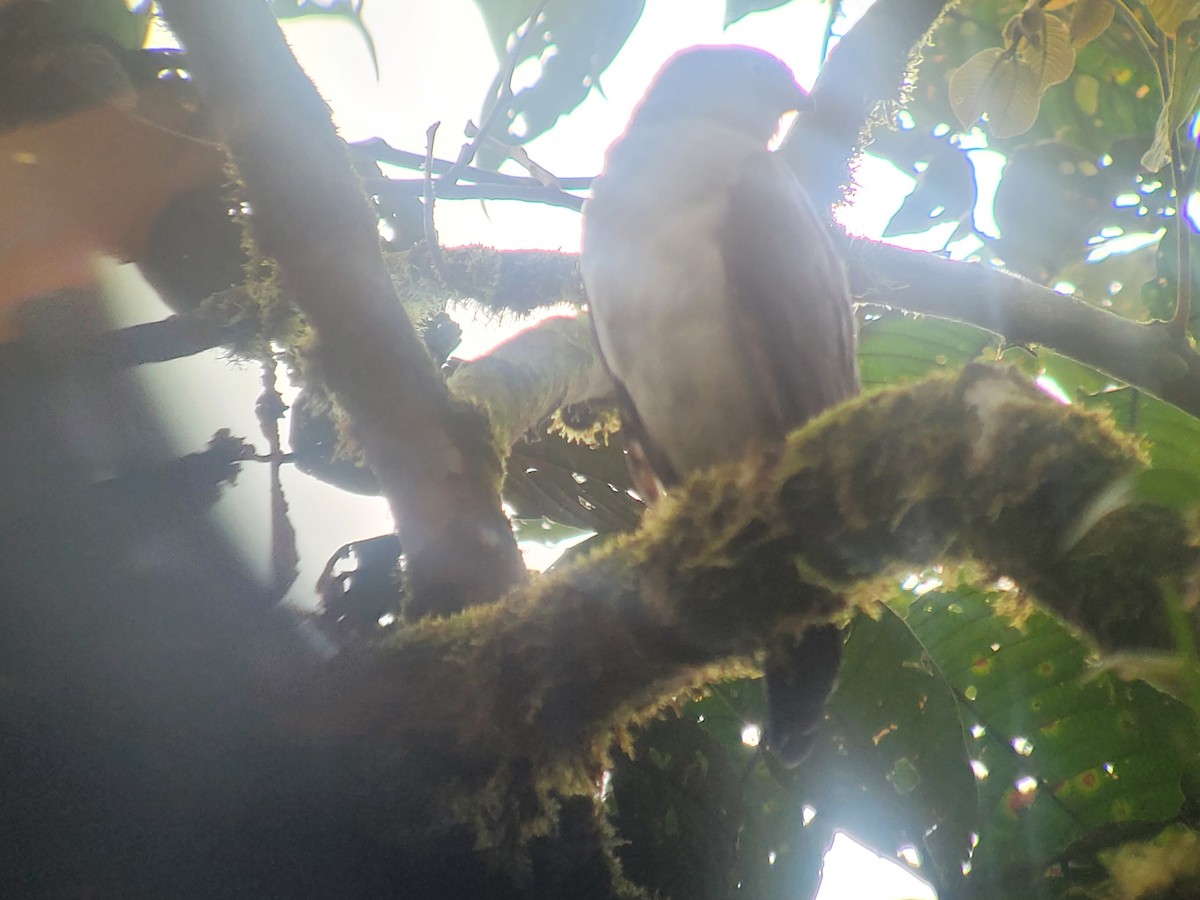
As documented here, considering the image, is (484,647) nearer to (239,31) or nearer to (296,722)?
(296,722)

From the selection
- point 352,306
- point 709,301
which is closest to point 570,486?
point 709,301

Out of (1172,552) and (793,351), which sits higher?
(793,351)

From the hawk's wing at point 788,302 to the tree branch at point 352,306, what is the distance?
65 centimetres

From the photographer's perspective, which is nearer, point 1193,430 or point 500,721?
point 500,721

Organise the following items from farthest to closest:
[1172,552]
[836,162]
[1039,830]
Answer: [836,162] < [1039,830] < [1172,552]

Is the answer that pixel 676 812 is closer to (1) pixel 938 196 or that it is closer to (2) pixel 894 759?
(2) pixel 894 759

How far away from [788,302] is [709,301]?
14 cm

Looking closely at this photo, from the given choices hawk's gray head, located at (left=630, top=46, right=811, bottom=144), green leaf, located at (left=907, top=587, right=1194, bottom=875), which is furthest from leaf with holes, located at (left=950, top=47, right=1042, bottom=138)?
green leaf, located at (left=907, top=587, right=1194, bottom=875)

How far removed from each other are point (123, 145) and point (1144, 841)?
1.41 metres

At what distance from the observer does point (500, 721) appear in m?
0.77

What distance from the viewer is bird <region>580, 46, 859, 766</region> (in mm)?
1501

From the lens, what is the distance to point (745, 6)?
165 cm

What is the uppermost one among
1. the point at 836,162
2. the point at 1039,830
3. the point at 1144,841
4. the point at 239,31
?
the point at 239,31

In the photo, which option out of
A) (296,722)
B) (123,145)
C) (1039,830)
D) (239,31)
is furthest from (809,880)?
(123,145)
